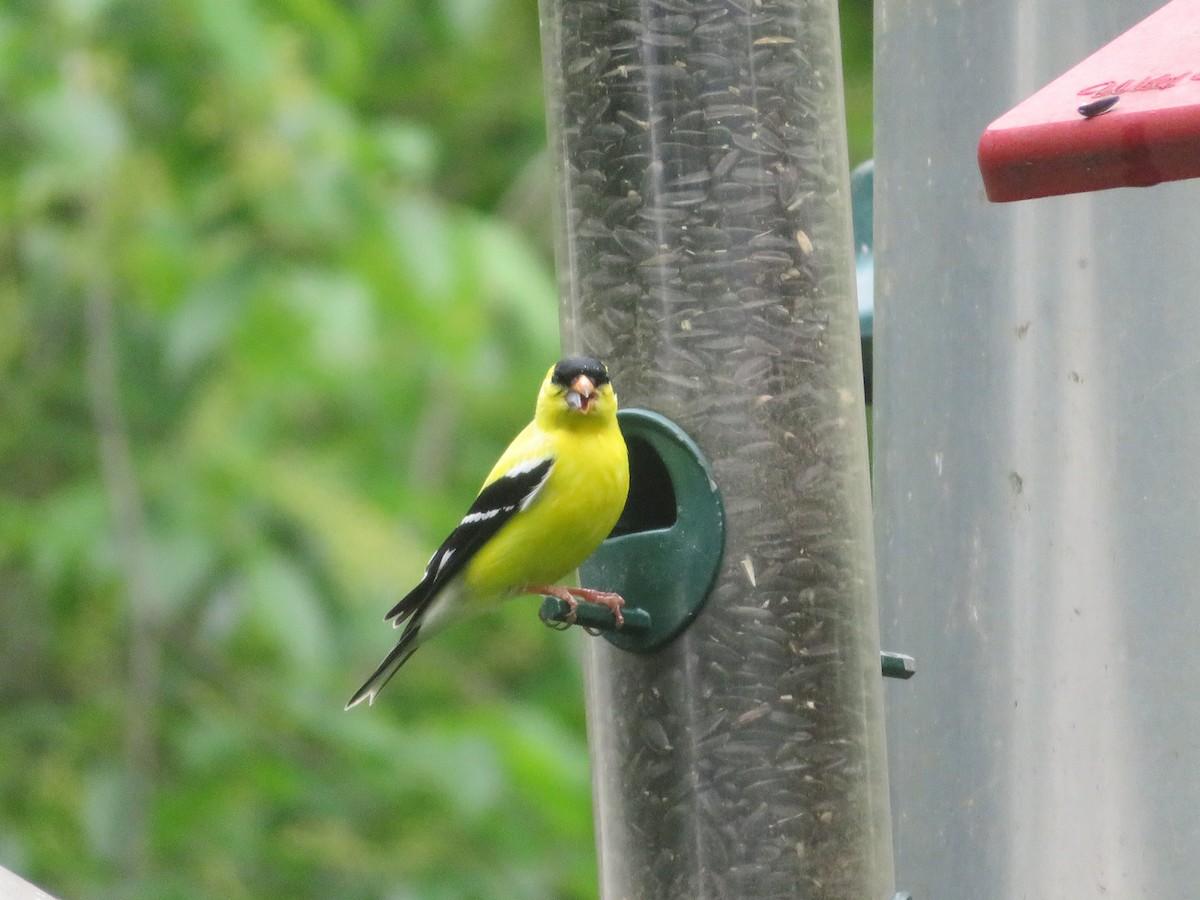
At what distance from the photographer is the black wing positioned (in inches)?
145

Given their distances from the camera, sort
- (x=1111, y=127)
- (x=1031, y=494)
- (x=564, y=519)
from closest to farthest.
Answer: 1. (x=1111, y=127)
2. (x=1031, y=494)
3. (x=564, y=519)

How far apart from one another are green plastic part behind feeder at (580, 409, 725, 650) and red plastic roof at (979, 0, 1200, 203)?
1.40 metres

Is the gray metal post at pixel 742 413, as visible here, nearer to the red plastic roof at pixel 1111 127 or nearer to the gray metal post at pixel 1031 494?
the gray metal post at pixel 1031 494

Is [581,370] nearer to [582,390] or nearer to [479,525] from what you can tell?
[582,390]

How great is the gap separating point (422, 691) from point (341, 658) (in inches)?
47.3

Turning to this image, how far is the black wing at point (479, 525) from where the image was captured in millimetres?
3695

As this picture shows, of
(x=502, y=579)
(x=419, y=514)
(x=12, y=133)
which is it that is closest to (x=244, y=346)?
(x=419, y=514)

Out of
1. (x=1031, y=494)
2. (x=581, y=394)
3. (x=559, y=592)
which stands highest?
(x=581, y=394)

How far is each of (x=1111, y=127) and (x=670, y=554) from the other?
1.63 metres

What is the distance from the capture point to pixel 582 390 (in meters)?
3.30

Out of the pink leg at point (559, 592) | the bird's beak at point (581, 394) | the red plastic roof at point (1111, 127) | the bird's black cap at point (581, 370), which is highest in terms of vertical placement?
the red plastic roof at point (1111, 127)

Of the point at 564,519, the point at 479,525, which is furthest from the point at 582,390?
the point at 479,525

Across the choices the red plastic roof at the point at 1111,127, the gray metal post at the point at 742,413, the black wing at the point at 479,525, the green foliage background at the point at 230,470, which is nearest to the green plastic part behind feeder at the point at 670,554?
the gray metal post at the point at 742,413

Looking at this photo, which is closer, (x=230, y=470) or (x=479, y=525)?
(x=479, y=525)
